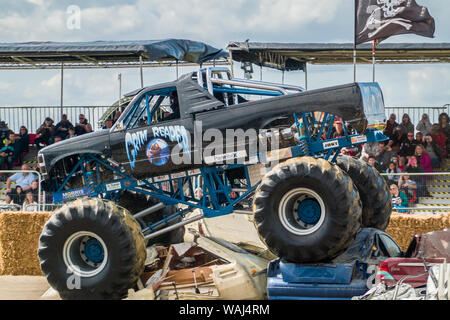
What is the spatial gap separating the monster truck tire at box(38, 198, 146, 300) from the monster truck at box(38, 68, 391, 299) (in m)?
0.01

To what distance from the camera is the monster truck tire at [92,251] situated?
795 centimetres

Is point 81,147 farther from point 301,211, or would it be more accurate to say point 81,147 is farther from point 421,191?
point 421,191

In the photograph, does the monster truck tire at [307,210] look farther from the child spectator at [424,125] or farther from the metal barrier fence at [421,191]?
the child spectator at [424,125]

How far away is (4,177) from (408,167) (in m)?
8.60

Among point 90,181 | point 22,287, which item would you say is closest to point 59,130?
point 22,287

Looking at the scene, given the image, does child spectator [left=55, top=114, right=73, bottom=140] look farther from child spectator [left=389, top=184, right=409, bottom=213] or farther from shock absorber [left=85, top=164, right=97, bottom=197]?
child spectator [left=389, top=184, right=409, bottom=213]

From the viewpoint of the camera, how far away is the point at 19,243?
12.0m

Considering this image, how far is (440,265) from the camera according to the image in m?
6.32

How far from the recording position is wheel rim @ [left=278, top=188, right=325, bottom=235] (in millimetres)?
7613

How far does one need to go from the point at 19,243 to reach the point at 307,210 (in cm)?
640

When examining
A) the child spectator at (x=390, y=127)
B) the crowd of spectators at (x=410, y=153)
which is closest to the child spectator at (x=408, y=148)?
the crowd of spectators at (x=410, y=153)

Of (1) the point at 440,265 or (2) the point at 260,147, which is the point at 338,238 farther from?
(2) the point at 260,147

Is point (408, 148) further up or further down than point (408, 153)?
further up

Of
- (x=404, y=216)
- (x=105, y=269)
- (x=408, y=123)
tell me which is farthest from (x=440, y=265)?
(x=408, y=123)
